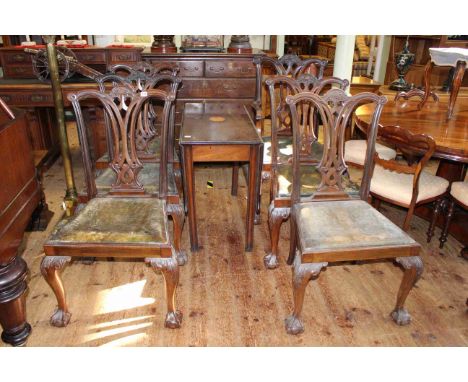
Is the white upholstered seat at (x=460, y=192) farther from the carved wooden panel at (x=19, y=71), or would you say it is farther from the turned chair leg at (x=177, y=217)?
the carved wooden panel at (x=19, y=71)

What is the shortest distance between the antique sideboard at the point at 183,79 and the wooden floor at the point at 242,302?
1500 mm

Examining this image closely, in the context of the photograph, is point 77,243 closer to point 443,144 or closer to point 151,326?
point 151,326

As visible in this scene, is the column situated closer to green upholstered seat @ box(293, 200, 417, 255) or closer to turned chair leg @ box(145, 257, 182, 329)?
green upholstered seat @ box(293, 200, 417, 255)

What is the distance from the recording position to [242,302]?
1.95 meters

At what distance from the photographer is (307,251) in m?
1.60

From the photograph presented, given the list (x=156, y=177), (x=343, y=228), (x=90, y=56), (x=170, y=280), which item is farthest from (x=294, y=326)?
(x=90, y=56)

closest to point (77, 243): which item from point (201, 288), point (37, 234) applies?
point (201, 288)

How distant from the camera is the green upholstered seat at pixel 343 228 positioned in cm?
162

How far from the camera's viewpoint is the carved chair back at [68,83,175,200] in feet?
5.55

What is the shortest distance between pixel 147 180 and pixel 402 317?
146cm

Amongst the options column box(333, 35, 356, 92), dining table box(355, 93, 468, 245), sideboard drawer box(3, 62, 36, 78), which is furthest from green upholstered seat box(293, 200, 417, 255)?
sideboard drawer box(3, 62, 36, 78)

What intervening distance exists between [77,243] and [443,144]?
1851 millimetres

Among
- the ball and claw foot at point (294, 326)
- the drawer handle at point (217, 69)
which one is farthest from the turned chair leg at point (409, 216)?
the drawer handle at point (217, 69)

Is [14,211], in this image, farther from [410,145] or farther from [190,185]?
[410,145]
